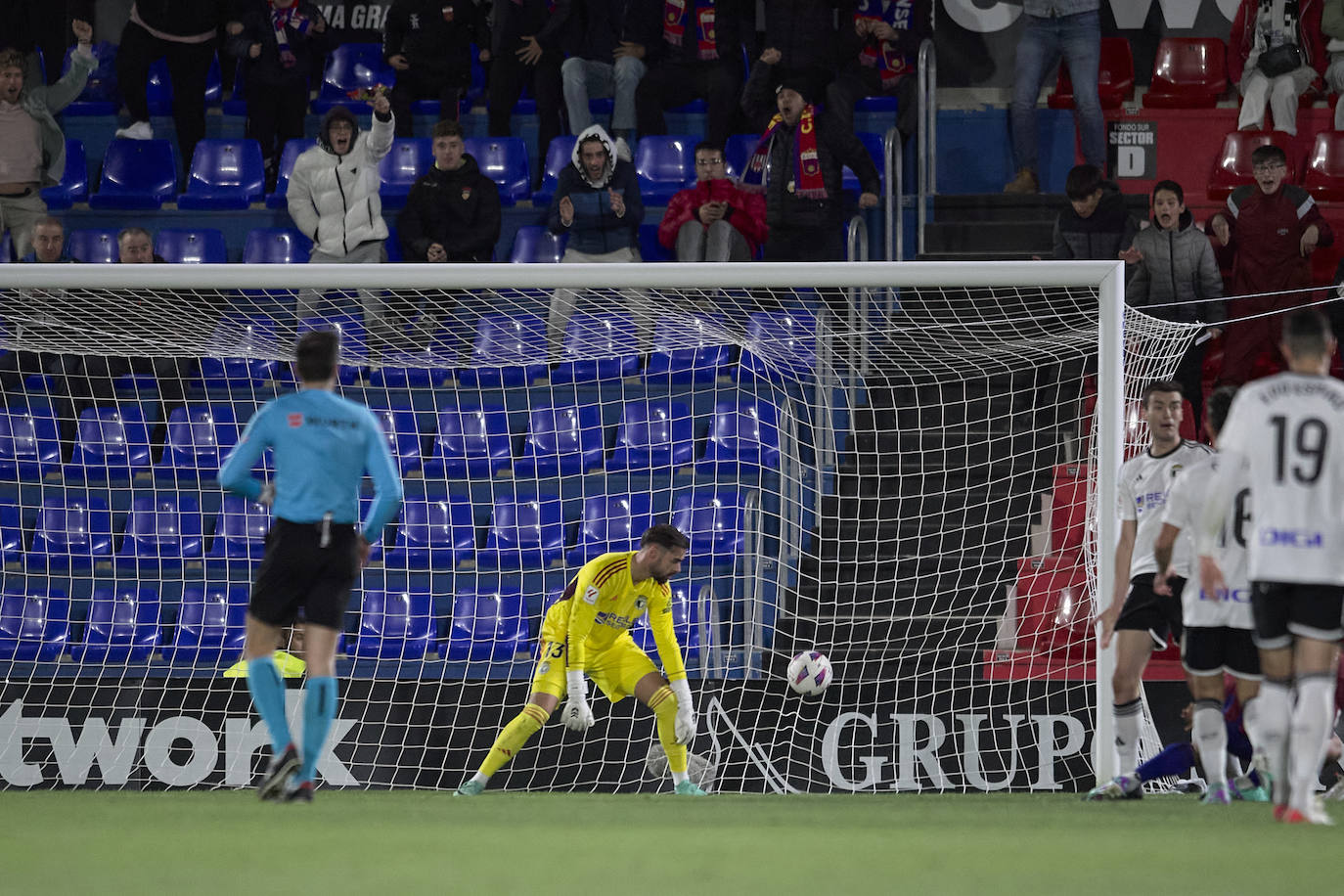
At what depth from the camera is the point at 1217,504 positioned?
5125 millimetres

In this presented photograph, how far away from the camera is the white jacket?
10.7 m

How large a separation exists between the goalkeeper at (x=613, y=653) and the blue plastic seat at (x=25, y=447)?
3712 millimetres

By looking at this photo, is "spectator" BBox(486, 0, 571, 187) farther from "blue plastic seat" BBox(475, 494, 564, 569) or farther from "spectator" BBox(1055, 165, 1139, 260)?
"spectator" BBox(1055, 165, 1139, 260)

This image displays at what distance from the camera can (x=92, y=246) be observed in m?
11.6

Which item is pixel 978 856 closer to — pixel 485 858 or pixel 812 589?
pixel 485 858

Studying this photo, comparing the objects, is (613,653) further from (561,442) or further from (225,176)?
(225,176)

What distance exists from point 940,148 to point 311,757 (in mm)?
8165

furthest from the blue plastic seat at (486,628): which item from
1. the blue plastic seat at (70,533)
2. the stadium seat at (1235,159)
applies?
the stadium seat at (1235,159)

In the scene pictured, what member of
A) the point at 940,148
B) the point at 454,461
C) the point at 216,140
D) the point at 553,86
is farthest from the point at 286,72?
the point at 940,148

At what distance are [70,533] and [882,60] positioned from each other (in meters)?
6.79

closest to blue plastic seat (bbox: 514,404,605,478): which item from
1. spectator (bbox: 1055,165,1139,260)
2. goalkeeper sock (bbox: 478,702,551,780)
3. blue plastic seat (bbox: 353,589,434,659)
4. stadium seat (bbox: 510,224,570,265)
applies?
blue plastic seat (bbox: 353,589,434,659)

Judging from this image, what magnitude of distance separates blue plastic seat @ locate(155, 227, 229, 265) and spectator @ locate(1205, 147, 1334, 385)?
6.63 meters

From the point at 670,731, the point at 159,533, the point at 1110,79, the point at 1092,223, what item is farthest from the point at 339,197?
the point at 1110,79

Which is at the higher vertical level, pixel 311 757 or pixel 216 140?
pixel 216 140
